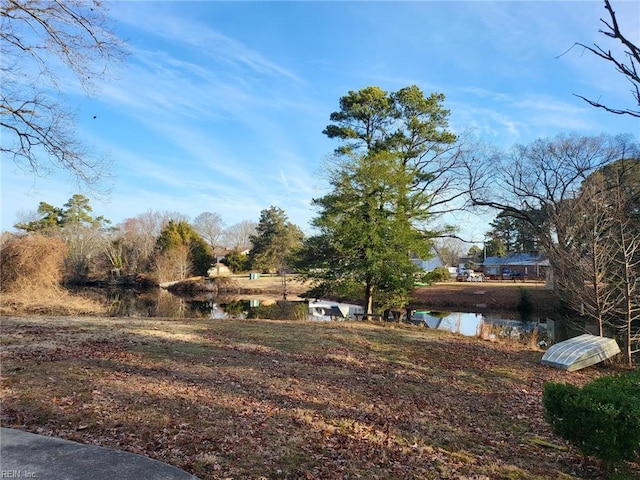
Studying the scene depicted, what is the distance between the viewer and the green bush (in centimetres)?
351

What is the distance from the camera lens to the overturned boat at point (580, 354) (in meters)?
8.66

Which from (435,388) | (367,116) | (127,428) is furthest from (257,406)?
(367,116)

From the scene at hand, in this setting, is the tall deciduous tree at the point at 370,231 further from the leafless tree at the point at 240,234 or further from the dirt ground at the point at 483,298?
the leafless tree at the point at 240,234

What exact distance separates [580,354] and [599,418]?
6.09m

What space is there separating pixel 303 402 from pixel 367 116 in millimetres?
17532

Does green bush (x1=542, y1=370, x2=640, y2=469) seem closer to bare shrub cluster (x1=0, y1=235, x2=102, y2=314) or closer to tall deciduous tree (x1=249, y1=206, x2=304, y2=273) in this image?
bare shrub cluster (x1=0, y1=235, x2=102, y2=314)

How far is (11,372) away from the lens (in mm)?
5512

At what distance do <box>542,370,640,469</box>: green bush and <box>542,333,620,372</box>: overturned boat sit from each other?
5093mm

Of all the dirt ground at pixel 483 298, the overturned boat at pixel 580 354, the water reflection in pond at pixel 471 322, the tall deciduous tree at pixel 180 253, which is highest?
the tall deciduous tree at pixel 180 253

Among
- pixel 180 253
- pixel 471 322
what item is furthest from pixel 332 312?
pixel 180 253

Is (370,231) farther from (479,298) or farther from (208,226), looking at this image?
(208,226)

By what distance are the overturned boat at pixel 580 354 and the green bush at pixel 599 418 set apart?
16.7 ft

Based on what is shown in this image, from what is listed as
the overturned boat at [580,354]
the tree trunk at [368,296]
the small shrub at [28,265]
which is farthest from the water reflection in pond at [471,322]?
the small shrub at [28,265]

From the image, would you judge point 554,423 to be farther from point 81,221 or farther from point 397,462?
point 81,221
